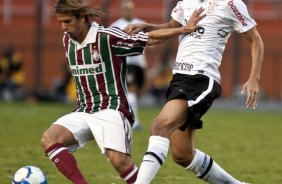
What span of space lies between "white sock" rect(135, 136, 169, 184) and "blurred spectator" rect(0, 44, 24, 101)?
2045cm

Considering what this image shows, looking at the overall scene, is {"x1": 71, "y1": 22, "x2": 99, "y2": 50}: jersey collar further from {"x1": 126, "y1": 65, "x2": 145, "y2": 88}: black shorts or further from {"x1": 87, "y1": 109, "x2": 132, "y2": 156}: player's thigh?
{"x1": 126, "y1": 65, "x2": 145, "y2": 88}: black shorts

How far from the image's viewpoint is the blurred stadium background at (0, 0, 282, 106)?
28.1 m

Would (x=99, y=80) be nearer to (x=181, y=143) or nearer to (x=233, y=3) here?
(x=181, y=143)

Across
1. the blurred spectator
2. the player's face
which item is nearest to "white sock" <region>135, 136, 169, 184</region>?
the player's face

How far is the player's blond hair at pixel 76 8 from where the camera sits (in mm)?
7801

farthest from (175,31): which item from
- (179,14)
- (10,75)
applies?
(10,75)

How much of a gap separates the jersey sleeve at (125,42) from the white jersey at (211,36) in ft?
1.50

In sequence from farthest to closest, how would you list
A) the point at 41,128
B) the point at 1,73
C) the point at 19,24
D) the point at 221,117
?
the point at 19,24 < the point at 1,73 < the point at 221,117 < the point at 41,128

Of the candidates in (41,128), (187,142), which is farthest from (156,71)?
(187,142)

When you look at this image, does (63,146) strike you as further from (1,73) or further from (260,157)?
(1,73)

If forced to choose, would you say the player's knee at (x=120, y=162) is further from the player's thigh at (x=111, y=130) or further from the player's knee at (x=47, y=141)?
the player's knee at (x=47, y=141)

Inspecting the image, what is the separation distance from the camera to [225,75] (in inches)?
1145

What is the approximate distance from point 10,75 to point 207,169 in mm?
20500

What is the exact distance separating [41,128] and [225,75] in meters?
13.3
